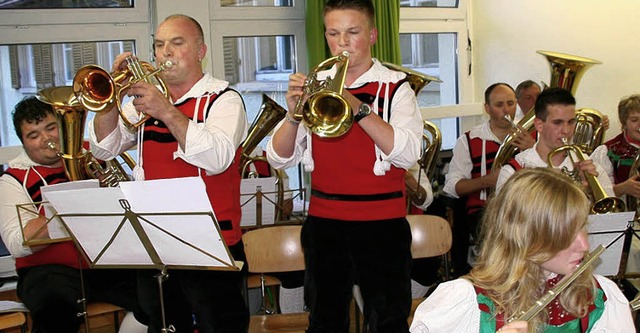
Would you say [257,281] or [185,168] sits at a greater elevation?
[185,168]

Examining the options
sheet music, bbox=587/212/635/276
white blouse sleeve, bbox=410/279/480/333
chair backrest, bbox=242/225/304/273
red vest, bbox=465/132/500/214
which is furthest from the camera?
red vest, bbox=465/132/500/214

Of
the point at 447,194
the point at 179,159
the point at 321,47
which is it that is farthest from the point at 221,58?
the point at 179,159

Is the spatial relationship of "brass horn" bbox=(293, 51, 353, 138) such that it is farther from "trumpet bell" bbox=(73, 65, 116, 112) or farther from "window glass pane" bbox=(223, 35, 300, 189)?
"window glass pane" bbox=(223, 35, 300, 189)

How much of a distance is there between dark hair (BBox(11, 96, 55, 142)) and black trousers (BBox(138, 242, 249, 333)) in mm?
1075

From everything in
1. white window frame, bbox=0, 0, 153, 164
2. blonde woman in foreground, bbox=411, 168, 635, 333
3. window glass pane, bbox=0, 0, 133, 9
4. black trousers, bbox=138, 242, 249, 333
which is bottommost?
black trousers, bbox=138, 242, 249, 333

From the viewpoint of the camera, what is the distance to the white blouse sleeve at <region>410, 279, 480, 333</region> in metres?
1.90

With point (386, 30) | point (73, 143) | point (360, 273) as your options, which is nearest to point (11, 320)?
point (73, 143)

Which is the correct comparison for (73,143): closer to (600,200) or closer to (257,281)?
(257,281)

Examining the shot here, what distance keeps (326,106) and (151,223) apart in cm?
69

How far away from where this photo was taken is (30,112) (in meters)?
3.59

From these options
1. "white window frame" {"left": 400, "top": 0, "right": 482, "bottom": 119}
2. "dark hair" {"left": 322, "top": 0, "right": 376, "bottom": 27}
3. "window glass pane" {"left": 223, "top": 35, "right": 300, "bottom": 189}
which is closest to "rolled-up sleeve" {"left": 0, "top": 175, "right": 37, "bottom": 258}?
"dark hair" {"left": 322, "top": 0, "right": 376, "bottom": 27}

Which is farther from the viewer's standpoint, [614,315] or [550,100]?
[550,100]

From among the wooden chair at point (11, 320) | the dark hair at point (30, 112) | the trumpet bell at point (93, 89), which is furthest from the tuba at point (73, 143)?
the wooden chair at point (11, 320)

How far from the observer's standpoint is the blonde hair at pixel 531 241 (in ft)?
6.38
